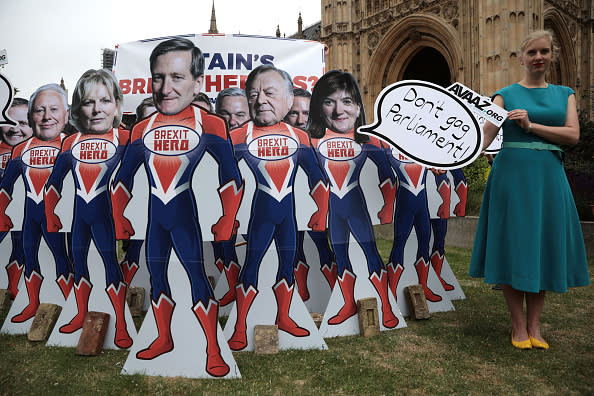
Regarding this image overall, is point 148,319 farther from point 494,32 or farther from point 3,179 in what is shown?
point 494,32

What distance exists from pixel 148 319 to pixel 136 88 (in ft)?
7.14

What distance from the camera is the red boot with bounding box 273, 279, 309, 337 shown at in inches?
132

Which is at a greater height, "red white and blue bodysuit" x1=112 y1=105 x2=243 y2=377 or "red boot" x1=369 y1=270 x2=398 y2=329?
"red white and blue bodysuit" x1=112 y1=105 x2=243 y2=377

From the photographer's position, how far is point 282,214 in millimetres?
3414

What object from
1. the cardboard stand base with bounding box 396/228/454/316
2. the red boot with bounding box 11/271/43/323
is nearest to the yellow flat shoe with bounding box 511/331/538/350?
the cardboard stand base with bounding box 396/228/454/316

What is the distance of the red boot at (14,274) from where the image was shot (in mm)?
4740

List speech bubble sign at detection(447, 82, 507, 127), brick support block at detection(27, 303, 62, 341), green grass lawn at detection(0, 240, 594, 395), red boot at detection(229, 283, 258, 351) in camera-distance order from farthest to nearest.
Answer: brick support block at detection(27, 303, 62, 341) < red boot at detection(229, 283, 258, 351) < speech bubble sign at detection(447, 82, 507, 127) < green grass lawn at detection(0, 240, 594, 395)

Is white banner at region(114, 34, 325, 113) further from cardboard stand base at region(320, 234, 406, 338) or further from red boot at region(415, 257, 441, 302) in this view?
red boot at region(415, 257, 441, 302)

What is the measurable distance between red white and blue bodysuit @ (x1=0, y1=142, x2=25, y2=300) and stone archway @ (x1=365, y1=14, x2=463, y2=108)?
18176mm

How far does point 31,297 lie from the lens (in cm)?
401

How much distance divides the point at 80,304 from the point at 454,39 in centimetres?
1941

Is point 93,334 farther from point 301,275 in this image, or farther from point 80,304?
point 301,275

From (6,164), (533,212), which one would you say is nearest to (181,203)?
(533,212)

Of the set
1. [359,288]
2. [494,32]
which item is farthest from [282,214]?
[494,32]
